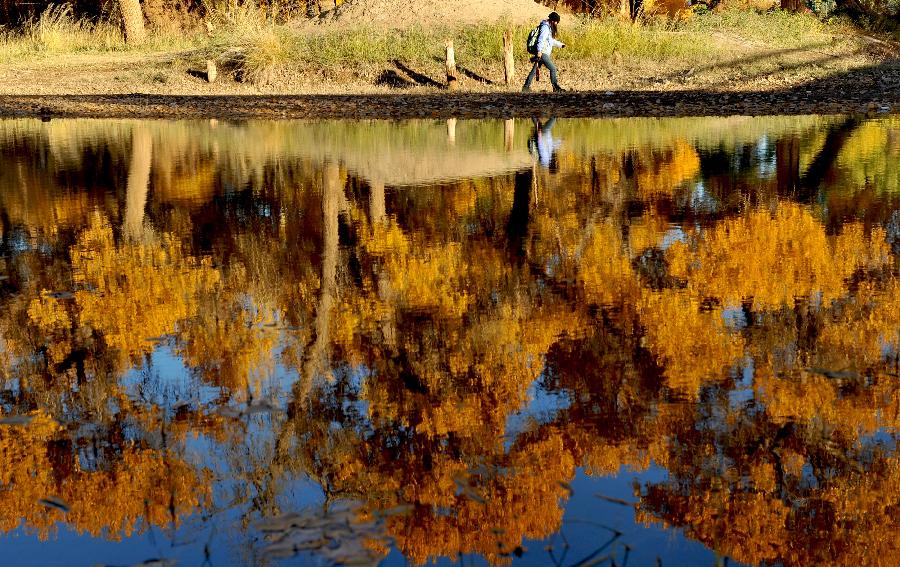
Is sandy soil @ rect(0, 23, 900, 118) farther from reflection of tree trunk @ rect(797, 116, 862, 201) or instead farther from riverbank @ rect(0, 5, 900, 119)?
reflection of tree trunk @ rect(797, 116, 862, 201)

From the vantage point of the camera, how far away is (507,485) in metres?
4.68

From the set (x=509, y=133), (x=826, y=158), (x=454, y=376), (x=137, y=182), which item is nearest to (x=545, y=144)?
(x=509, y=133)

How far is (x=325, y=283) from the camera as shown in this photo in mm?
8461

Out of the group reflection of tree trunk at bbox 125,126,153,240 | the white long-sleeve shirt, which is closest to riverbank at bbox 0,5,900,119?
the white long-sleeve shirt

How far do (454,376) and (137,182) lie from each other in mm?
8980

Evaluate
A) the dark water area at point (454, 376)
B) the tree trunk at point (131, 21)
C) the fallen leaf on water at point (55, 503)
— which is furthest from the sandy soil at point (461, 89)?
the fallen leaf on water at point (55, 503)

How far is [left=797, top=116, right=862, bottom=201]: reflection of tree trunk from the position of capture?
12.5 metres

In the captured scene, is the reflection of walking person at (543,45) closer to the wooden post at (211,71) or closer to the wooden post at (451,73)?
the wooden post at (451,73)

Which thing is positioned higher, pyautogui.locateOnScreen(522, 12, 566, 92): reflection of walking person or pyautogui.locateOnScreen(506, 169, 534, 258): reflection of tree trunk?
pyautogui.locateOnScreen(522, 12, 566, 92): reflection of walking person

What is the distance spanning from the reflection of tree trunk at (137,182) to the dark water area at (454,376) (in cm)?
13

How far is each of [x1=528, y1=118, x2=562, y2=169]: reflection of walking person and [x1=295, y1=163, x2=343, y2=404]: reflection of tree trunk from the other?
2.69 m

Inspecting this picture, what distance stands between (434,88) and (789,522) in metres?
24.5

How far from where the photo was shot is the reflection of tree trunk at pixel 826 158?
12.5m

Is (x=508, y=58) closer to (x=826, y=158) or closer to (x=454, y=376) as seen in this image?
(x=826, y=158)
